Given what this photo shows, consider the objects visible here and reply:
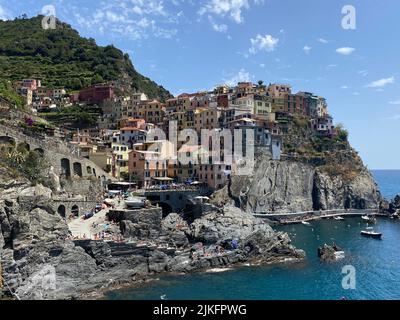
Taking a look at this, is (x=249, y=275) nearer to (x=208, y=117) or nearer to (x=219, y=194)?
(x=219, y=194)

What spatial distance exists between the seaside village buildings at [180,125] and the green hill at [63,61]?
8.71 metres

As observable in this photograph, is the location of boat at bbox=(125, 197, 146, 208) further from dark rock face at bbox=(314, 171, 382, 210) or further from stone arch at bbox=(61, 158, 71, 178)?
dark rock face at bbox=(314, 171, 382, 210)

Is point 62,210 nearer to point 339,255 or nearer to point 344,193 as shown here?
point 339,255

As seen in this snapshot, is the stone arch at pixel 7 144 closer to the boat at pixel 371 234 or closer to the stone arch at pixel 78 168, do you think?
the stone arch at pixel 78 168

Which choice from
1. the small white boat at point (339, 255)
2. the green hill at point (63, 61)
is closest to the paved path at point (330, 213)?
the small white boat at point (339, 255)

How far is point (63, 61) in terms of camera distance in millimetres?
125750

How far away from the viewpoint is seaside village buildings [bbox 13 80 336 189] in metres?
67.1

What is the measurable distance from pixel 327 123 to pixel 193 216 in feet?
179

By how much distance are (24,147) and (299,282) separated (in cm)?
3373

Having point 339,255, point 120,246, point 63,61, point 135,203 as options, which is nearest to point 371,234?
point 339,255

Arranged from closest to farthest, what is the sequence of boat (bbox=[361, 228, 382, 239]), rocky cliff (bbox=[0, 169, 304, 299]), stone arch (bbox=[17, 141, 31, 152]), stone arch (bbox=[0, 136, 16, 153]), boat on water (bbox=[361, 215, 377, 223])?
1. rocky cliff (bbox=[0, 169, 304, 299])
2. stone arch (bbox=[0, 136, 16, 153])
3. stone arch (bbox=[17, 141, 31, 152])
4. boat (bbox=[361, 228, 382, 239])
5. boat on water (bbox=[361, 215, 377, 223])

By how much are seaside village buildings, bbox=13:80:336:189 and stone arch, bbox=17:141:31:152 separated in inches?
563

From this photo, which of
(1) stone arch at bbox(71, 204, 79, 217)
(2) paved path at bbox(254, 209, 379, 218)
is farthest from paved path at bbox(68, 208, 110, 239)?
(2) paved path at bbox(254, 209, 379, 218)

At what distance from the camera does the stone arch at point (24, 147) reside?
1919 inches
